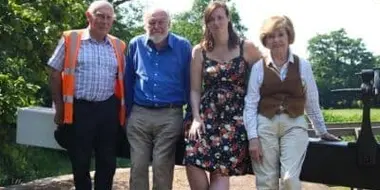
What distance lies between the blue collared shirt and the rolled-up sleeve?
0.56 m

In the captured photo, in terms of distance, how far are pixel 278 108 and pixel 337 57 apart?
86.9m

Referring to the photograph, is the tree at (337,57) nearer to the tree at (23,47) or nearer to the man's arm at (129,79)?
the tree at (23,47)

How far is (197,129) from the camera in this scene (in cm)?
374

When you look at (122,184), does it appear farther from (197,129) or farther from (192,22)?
(192,22)

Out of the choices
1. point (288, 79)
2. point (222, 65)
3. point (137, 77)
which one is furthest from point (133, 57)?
point (288, 79)

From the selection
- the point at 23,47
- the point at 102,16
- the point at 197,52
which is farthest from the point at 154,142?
the point at 23,47

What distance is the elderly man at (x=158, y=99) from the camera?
157 inches

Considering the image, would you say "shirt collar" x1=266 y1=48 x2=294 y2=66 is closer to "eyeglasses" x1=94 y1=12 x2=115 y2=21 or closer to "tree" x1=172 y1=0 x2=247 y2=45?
"eyeglasses" x1=94 y1=12 x2=115 y2=21

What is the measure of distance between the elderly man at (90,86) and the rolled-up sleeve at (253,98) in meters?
1.01

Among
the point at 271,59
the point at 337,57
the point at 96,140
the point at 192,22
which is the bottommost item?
the point at 96,140

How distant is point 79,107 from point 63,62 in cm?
33

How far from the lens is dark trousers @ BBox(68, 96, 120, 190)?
416 cm

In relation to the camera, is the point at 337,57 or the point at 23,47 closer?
the point at 23,47

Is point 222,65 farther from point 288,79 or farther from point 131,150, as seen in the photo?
point 131,150
